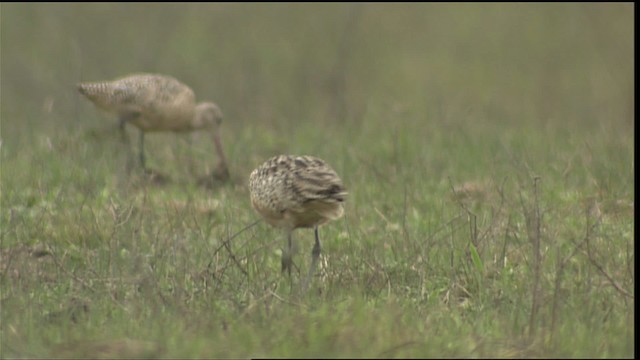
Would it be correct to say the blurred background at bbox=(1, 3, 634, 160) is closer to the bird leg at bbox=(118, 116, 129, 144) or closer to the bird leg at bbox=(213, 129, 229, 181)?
the bird leg at bbox=(118, 116, 129, 144)

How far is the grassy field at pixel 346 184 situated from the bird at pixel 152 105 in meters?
0.23

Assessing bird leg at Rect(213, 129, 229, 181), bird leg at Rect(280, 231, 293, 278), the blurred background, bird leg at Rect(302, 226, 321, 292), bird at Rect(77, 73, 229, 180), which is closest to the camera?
bird leg at Rect(302, 226, 321, 292)

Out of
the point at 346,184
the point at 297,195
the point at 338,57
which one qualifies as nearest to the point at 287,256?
the point at 297,195

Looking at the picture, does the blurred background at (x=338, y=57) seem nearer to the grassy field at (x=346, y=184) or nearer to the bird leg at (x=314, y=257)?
the grassy field at (x=346, y=184)

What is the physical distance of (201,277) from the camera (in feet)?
25.9

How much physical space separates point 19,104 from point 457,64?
6218 mm

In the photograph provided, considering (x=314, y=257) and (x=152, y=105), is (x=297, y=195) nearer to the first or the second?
(x=314, y=257)

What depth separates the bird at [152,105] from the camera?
12.3 metres

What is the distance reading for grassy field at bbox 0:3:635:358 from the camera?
6.89 m

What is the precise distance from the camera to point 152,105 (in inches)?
494

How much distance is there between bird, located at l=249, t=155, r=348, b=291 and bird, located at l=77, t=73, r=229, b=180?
3.26m

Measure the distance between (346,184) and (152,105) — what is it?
241 cm

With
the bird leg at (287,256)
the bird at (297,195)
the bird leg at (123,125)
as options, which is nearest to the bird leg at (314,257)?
the bird at (297,195)

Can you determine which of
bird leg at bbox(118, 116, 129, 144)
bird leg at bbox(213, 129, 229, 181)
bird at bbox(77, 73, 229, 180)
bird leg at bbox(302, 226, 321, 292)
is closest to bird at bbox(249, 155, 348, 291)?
bird leg at bbox(302, 226, 321, 292)
